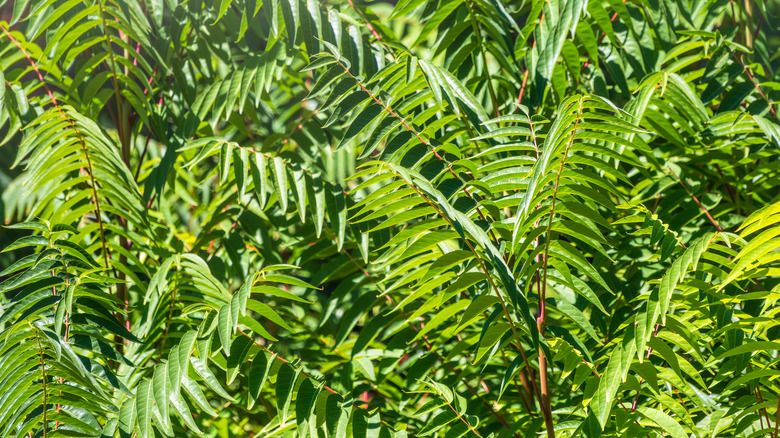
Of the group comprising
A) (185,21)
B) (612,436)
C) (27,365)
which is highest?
(185,21)

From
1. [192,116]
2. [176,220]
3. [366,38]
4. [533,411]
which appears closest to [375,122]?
[366,38]

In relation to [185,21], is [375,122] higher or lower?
lower

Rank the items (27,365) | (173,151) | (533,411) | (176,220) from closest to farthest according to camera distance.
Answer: (27,365) → (533,411) → (173,151) → (176,220)

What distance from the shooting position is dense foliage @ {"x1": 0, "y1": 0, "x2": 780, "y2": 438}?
105cm

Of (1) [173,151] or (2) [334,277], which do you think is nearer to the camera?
(1) [173,151]

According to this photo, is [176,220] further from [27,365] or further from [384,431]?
[384,431]

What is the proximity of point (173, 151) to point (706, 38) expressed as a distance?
1.28m

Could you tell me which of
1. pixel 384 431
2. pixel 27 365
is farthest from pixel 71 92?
pixel 384 431

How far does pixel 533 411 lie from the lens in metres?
1.44

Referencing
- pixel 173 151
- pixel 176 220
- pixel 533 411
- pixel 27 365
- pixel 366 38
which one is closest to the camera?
pixel 27 365

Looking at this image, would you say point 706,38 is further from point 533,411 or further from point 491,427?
point 491,427

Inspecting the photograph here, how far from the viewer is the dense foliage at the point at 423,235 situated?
41.3 inches

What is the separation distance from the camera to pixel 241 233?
72.7 inches

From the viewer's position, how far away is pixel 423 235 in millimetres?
991
